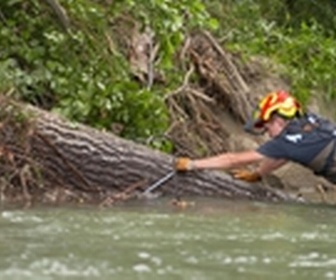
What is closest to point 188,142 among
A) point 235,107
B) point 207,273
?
point 235,107

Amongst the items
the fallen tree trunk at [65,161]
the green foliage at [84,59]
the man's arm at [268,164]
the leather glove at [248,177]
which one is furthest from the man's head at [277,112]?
the green foliage at [84,59]

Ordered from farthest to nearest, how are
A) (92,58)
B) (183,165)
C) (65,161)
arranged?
(92,58)
(183,165)
(65,161)

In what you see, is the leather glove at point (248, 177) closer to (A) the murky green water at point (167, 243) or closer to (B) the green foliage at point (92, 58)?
(A) the murky green water at point (167, 243)

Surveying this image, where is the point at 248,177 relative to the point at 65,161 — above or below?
below

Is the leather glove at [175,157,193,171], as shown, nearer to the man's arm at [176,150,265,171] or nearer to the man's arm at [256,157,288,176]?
the man's arm at [176,150,265,171]

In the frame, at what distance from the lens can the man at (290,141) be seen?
7.73 meters

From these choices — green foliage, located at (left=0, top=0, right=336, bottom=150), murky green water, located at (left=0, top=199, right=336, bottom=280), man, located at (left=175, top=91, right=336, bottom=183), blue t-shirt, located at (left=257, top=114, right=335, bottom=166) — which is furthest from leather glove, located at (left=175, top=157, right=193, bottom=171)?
green foliage, located at (left=0, top=0, right=336, bottom=150)

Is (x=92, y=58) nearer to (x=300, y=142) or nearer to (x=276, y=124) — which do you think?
(x=276, y=124)

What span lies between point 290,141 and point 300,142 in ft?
0.23

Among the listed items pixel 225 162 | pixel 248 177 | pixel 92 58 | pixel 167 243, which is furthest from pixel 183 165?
pixel 167 243

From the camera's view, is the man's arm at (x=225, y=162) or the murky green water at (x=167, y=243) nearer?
the murky green water at (x=167, y=243)

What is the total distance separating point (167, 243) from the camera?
5.54 meters

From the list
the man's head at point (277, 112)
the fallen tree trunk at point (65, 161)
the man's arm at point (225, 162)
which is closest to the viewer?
the fallen tree trunk at point (65, 161)

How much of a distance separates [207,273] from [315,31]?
29.9 ft
